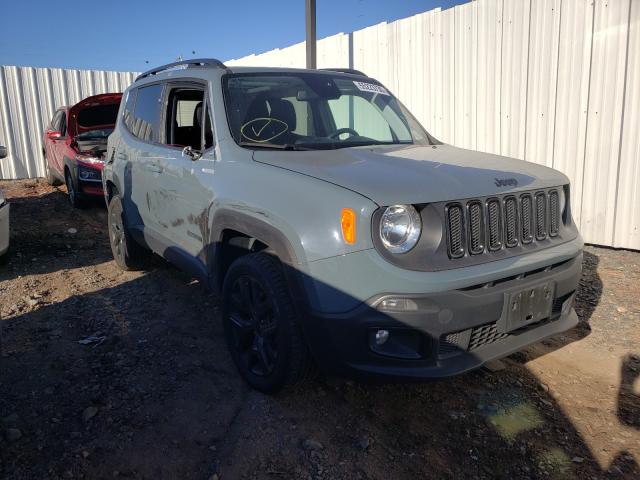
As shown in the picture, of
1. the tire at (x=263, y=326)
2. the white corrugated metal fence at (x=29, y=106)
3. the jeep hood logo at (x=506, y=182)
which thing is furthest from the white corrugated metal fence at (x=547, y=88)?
the white corrugated metal fence at (x=29, y=106)

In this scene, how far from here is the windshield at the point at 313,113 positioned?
11.1 ft

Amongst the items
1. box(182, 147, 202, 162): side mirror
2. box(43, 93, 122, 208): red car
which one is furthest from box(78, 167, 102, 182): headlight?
box(182, 147, 202, 162): side mirror

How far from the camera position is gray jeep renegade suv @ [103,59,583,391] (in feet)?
7.79

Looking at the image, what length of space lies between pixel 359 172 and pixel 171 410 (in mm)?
1698

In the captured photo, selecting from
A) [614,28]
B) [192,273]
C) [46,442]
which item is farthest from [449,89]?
[46,442]

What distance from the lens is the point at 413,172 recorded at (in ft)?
8.75

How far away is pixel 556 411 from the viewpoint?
297cm

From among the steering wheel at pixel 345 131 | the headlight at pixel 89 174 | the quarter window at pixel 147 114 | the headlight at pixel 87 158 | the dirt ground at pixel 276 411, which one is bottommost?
the dirt ground at pixel 276 411

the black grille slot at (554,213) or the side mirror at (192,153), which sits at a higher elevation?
the side mirror at (192,153)

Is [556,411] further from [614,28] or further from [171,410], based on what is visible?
[614,28]

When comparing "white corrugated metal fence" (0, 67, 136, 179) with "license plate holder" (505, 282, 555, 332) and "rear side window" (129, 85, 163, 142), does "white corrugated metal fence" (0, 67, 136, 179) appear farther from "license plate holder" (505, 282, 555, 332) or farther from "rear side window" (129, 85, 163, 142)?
"license plate holder" (505, 282, 555, 332)

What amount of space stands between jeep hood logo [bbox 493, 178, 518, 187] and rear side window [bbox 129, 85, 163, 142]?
283cm

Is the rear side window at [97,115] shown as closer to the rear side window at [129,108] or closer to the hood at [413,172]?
the rear side window at [129,108]

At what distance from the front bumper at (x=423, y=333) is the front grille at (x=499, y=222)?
0.19 meters
